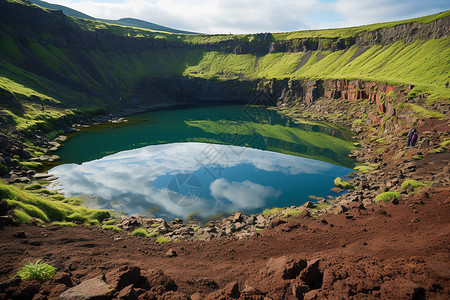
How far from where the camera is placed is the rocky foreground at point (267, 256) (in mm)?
7980

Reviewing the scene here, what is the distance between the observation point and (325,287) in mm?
8156

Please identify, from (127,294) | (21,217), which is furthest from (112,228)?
(127,294)

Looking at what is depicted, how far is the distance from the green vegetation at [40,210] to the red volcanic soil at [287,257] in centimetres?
227

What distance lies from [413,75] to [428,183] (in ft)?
191

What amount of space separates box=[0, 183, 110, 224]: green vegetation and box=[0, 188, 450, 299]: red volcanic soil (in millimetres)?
2265

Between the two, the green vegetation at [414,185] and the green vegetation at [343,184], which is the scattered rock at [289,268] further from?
the green vegetation at [343,184]

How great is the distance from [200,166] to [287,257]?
34187 millimetres

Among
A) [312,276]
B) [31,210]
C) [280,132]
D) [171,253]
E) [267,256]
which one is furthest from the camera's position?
[280,132]

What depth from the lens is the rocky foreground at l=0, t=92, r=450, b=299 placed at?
7980 mm

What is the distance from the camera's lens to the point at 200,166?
1722 inches

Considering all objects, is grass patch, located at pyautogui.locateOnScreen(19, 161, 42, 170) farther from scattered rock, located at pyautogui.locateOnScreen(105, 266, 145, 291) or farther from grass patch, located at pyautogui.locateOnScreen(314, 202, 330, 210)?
grass patch, located at pyautogui.locateOnScreen(314, 202, 330, 210)

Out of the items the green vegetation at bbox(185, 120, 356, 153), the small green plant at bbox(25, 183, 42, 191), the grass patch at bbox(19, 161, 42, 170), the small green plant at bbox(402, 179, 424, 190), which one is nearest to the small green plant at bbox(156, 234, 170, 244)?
the small green plant at bbox(25, 183, 42, 191)

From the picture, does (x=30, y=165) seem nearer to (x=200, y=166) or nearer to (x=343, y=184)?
(x=200, y=166)

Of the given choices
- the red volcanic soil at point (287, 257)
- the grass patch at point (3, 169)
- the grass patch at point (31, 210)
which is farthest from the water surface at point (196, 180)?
the red volcanic soil at point (287, 257)
